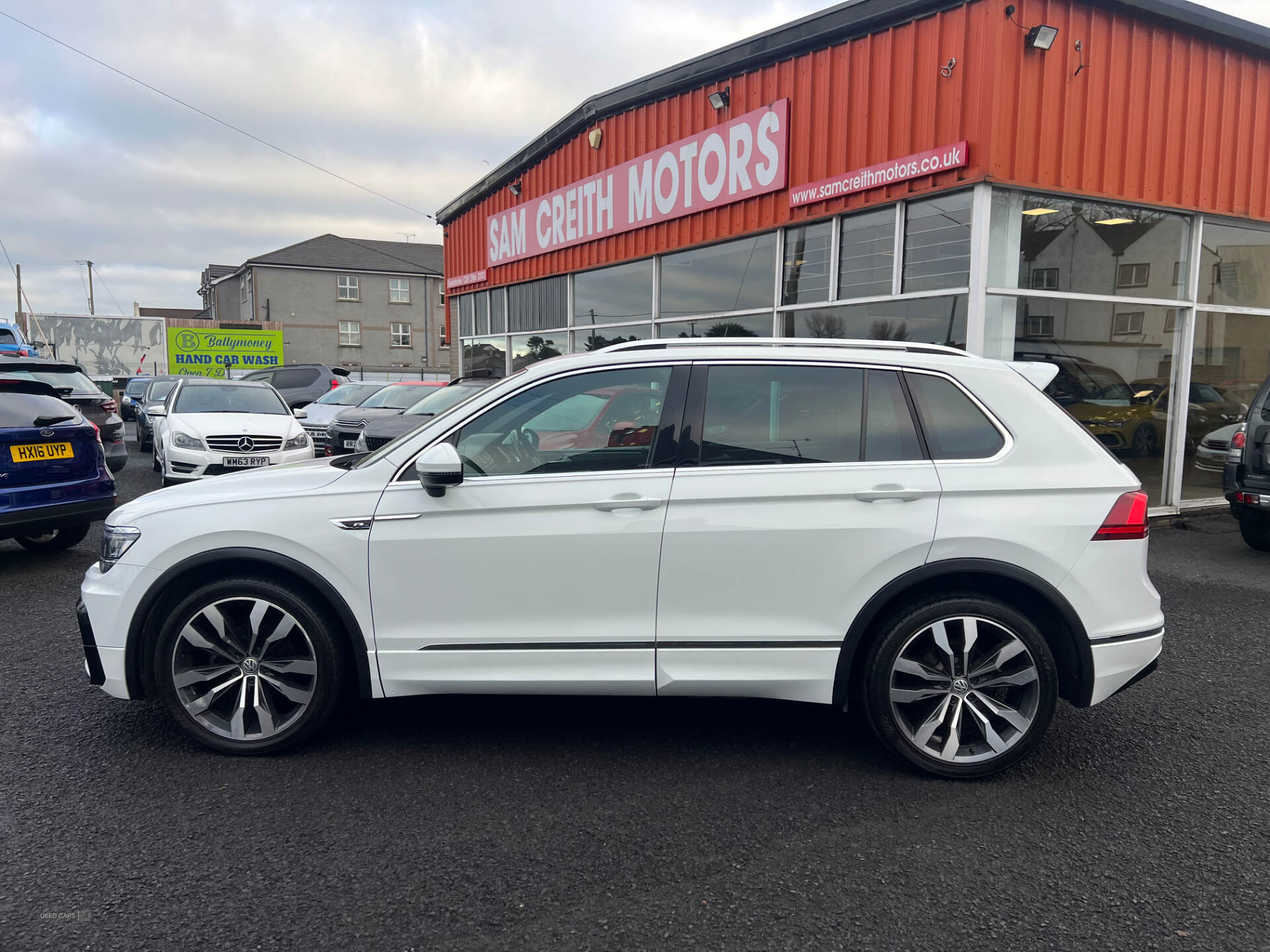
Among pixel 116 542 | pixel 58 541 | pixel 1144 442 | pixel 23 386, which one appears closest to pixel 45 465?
pixel 23 386

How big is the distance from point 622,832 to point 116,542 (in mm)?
2383

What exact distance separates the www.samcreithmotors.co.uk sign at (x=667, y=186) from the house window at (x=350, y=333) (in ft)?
118

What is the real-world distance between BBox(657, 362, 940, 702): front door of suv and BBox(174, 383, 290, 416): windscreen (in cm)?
1010

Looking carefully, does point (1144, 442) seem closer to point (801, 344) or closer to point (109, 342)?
point (801, 344)

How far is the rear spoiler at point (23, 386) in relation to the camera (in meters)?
6.71

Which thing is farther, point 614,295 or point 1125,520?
point 614,295

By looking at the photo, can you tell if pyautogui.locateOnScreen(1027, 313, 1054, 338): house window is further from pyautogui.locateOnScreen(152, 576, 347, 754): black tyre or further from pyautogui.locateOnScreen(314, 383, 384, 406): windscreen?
pyautogui.locateOnScreen(314, 383, 384, 406): windscreen

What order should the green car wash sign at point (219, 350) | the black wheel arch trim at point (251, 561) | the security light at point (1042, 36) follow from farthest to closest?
the green car wash sign at point (219, 350) < the security light at point (1042, 36) < the black wheel arch trim at point (251, 561)

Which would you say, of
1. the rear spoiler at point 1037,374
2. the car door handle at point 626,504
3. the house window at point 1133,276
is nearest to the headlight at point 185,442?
the car door handle at point 626,504

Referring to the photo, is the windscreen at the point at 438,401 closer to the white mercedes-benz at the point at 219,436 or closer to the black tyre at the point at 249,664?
the white mercedes-benz at the point at 219,436

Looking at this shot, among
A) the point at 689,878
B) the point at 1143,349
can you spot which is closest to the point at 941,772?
the point at 689,878

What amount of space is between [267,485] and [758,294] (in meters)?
8.18

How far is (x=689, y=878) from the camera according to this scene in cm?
271

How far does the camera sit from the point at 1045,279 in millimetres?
8523
